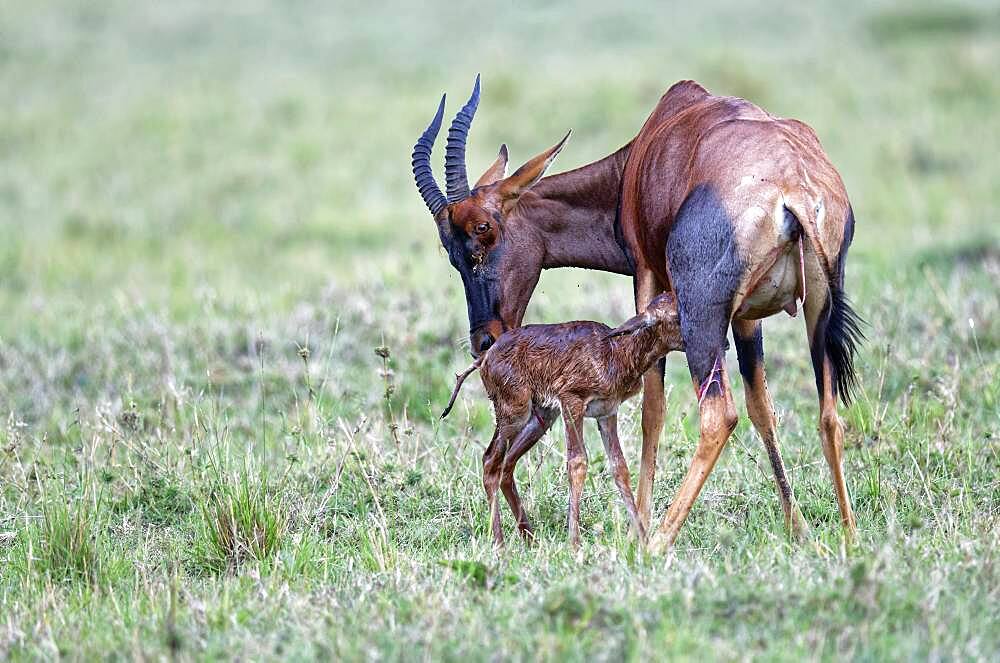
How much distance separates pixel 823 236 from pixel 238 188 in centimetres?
1179

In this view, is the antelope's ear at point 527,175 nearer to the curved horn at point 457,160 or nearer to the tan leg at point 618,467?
the curved horn at point 457,160

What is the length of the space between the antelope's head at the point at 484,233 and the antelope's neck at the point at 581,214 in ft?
0.46

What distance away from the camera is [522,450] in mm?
6113

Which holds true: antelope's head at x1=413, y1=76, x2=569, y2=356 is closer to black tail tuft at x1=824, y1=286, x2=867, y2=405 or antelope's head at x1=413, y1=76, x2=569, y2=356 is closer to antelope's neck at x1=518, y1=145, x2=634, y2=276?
antelope's neck at x1=518, y1=145, x2=634, y2=276

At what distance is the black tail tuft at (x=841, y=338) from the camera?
5488 millimetres

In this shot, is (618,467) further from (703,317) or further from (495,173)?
(495,173)

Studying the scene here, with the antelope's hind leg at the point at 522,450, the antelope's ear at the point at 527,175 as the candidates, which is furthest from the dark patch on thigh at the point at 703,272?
the antelope's ear at the point at 527,175

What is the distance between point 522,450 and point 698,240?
1300 millimetres

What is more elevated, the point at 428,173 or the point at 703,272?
the point at 428,173

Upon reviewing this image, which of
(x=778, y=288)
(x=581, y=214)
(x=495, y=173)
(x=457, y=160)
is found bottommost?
(x=778, y=288)

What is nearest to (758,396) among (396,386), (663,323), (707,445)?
(663,323)

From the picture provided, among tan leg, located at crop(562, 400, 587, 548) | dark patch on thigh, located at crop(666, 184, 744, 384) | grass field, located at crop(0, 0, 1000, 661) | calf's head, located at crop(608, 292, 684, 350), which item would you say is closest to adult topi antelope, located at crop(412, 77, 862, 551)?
dark patch on thigh, located at crop(666, 184, 744, 384)

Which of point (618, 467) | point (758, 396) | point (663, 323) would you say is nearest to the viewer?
→ point (663, 323)

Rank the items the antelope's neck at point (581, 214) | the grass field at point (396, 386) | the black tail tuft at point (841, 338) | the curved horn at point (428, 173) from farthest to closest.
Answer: the antelope's neck at point (581, 214), the curved horn at point (428, 173), the black tail tuft at point (841, 338), the grass field at point (396, 386)
